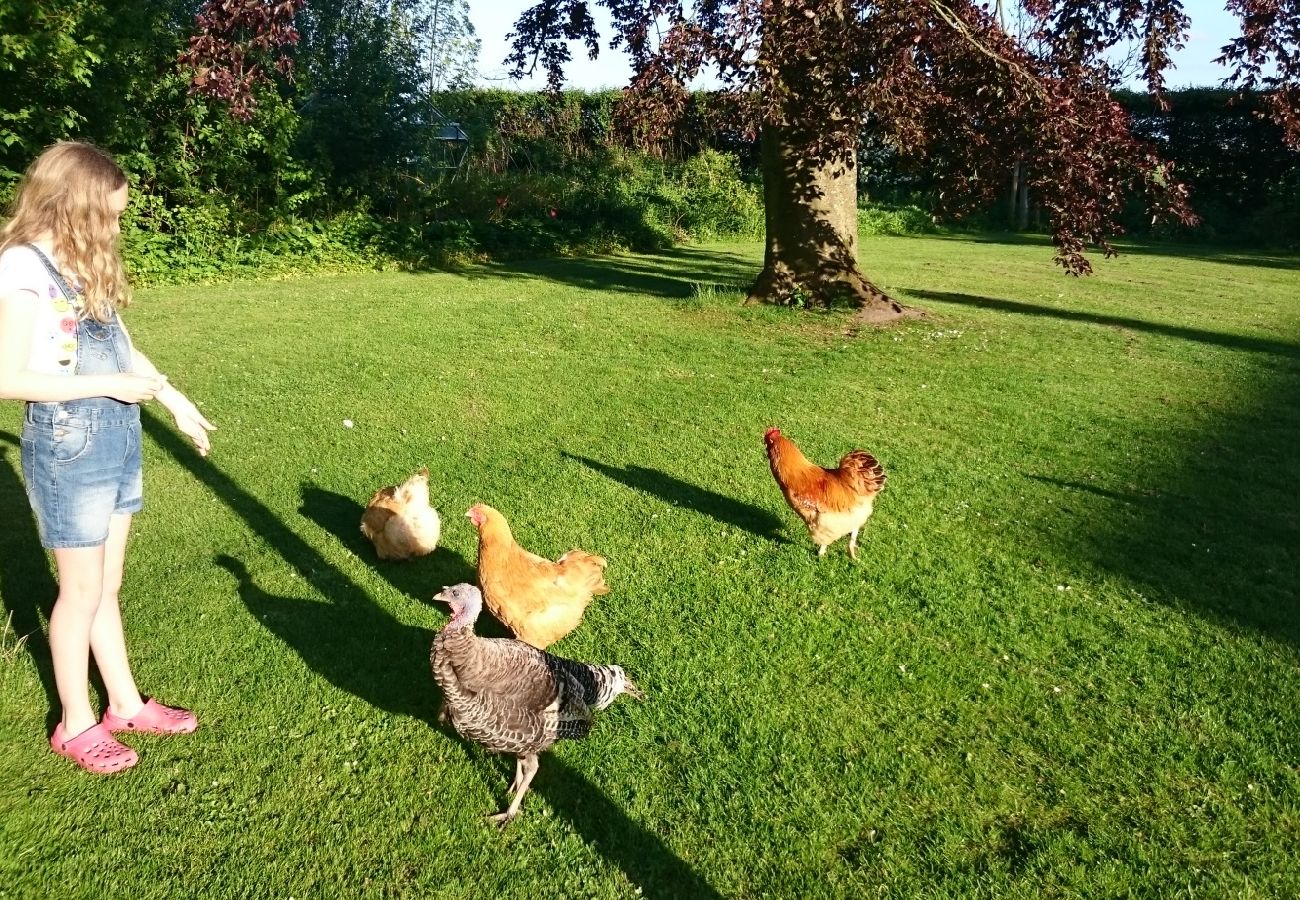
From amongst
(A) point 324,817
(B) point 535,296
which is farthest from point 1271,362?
(A) point 324,817

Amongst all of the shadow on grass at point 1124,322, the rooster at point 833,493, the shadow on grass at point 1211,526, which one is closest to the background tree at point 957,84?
the shadow on grass at point 1124,322

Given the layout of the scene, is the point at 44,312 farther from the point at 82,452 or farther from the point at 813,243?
the point at 813,243

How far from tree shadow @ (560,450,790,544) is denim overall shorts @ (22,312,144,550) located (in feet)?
11.5

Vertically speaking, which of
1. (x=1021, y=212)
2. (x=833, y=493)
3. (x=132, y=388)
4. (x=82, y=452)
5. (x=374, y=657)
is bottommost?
(x=374, y=657)

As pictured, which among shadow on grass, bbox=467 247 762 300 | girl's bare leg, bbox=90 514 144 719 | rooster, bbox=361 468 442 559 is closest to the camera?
girl's bare leg, bbox=90 514 144 719

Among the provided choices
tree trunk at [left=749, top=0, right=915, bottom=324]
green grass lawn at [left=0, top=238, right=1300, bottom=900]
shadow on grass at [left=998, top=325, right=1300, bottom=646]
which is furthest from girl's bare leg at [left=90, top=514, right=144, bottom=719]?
tree trunk at [left=749, top=0, right=915, bottom=324]

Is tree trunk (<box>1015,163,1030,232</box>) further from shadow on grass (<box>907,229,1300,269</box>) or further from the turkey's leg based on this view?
the turkey's leg

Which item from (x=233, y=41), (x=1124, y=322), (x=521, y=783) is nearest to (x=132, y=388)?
(x=521, y=783)

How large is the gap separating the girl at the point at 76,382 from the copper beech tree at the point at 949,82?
20.5 feet

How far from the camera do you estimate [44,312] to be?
274 cm

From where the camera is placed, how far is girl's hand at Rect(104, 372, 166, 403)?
Answer: 9.28 feet

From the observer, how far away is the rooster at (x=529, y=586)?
3.96 metres

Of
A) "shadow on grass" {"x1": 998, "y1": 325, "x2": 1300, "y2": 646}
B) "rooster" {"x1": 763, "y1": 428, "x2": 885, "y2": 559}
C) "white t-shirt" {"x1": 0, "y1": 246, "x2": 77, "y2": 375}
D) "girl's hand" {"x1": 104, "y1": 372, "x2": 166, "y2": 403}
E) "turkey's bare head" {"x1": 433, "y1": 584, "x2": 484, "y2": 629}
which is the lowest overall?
"shadow on grass" {"x1": 998, "y1": 325, "x2": 1300, "y2": 646}

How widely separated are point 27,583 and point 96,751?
1895 millimetres
